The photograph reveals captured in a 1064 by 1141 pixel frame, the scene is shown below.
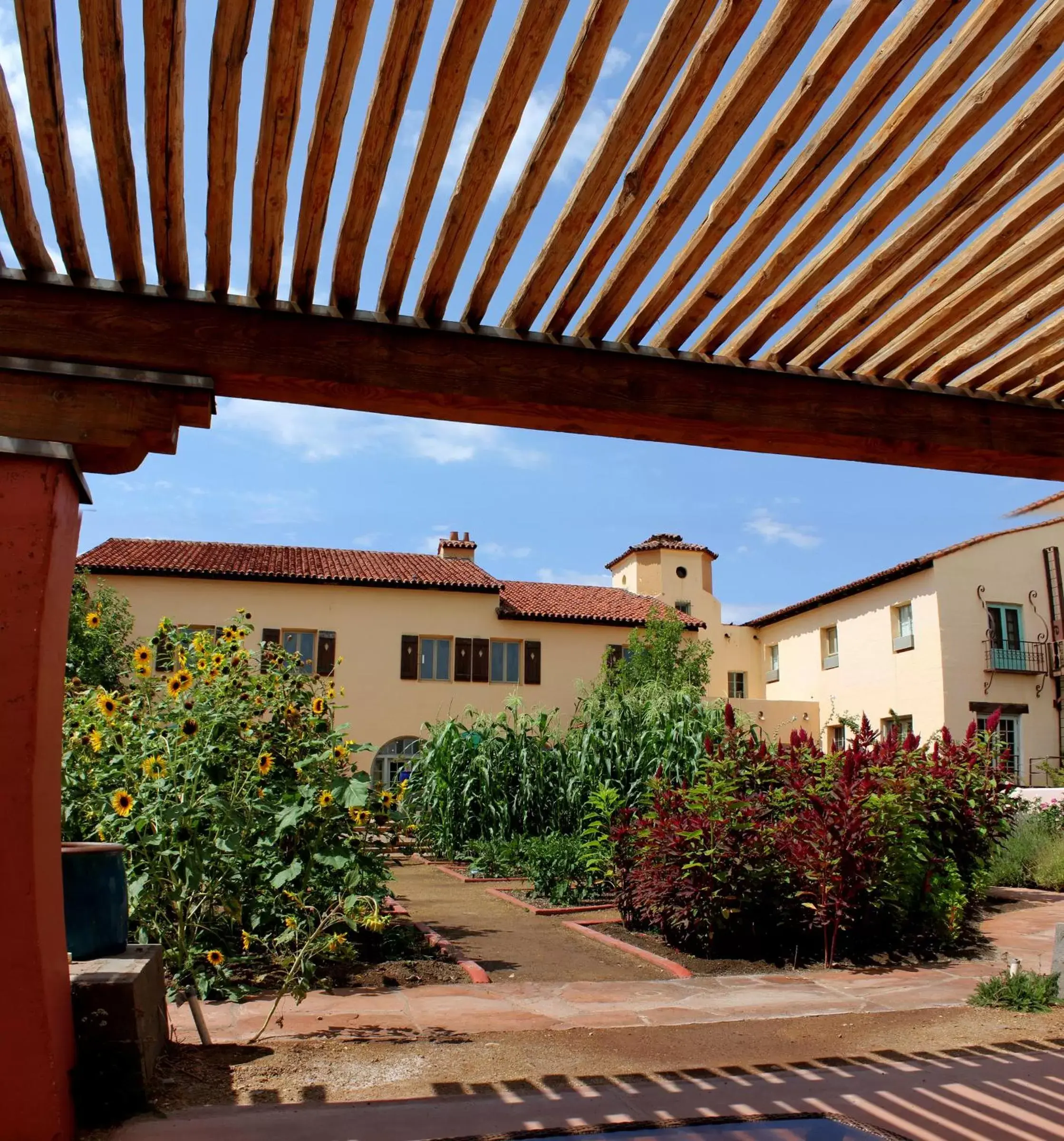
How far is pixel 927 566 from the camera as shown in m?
22.7

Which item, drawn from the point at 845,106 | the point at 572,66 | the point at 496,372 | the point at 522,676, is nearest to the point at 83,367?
the point at 496,372

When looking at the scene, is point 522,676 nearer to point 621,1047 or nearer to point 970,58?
point 621,1047

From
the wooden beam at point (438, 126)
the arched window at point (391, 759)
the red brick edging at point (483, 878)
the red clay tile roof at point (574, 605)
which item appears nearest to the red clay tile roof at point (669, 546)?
the red clay tile roof at point (574, 605)

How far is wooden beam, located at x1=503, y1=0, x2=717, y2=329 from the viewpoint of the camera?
1961 mm

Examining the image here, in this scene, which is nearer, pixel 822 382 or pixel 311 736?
pixel 822 382

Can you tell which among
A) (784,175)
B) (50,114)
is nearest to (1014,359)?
(784,175)

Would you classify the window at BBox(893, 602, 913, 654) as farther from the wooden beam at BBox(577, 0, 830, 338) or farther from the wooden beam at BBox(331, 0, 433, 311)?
the wooden beam at BBox(331, 0, 433, 311)

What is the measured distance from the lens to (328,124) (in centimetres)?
211

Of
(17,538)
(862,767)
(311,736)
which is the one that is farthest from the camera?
(862,767)

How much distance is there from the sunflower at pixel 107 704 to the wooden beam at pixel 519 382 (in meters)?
2.19

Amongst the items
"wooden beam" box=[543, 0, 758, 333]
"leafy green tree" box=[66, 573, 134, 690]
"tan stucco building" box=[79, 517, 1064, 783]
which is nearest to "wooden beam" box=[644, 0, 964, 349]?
"wooden beam" box=[543, 0, 758, 333]

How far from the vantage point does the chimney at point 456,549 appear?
2727cm

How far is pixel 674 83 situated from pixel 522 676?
908 inches

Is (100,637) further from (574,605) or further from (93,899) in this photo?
(93,899)
